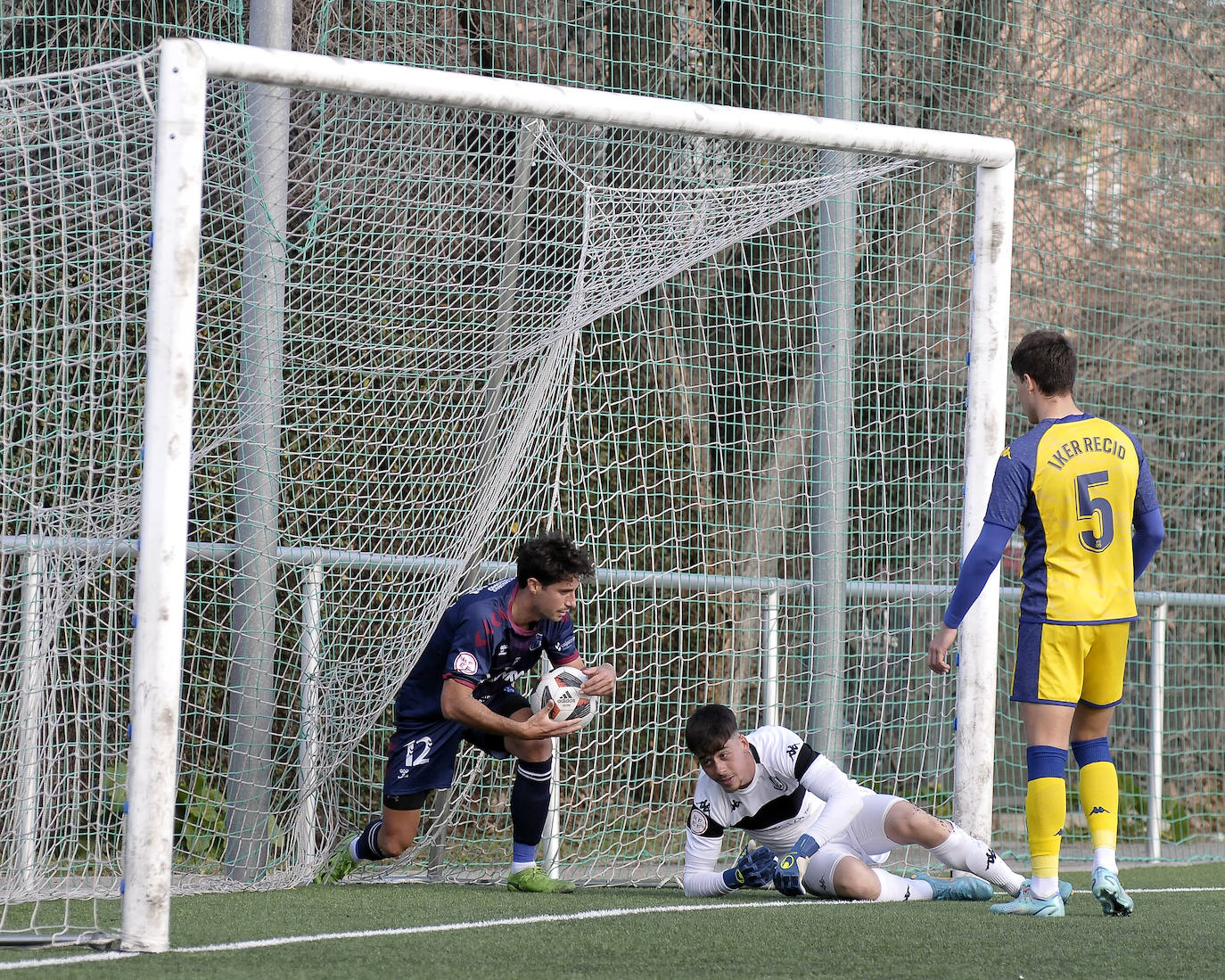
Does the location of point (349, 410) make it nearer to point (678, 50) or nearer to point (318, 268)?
point (318, 268)

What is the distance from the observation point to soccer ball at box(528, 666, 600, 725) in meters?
4.68

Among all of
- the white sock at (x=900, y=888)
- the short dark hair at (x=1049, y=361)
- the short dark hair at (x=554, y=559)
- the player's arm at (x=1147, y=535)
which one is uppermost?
the short dark hair at (x=1049, y=361)

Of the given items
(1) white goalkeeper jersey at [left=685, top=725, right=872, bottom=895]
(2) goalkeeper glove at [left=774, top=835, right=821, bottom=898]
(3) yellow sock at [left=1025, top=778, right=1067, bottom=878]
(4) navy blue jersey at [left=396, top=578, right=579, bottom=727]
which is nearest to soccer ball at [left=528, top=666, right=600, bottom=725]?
(4) navy blue jersey at [left=396, top=578, right=579, bottom=727]

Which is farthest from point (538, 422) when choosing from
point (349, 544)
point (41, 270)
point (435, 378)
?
point (41, 270)

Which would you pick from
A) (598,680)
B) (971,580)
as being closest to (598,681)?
(598,680)

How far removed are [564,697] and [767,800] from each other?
76cm

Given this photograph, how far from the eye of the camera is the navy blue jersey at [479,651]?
472 centimetres

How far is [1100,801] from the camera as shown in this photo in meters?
4.11

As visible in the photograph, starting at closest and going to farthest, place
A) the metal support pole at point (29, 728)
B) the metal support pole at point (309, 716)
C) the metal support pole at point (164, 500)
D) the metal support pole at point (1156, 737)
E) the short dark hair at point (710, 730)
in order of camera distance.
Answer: the metal support pole at point (164, 500) < the metal support pole at point (29, 728) < the short dark hair at point (710, 730) < the metal support pole at point (309, 716) < the metal support pole at point (1156, 737)

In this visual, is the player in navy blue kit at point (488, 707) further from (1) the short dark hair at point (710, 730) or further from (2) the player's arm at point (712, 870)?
(2) the player's arm at point (712, 870)

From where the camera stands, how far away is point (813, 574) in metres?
5.82

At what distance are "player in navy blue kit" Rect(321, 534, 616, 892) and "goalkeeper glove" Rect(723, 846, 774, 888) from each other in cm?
67

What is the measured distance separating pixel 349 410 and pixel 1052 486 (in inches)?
93.7

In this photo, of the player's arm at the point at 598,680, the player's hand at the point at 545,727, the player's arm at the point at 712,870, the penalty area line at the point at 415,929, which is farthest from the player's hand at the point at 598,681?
the penalty area line at the point at 415,929
